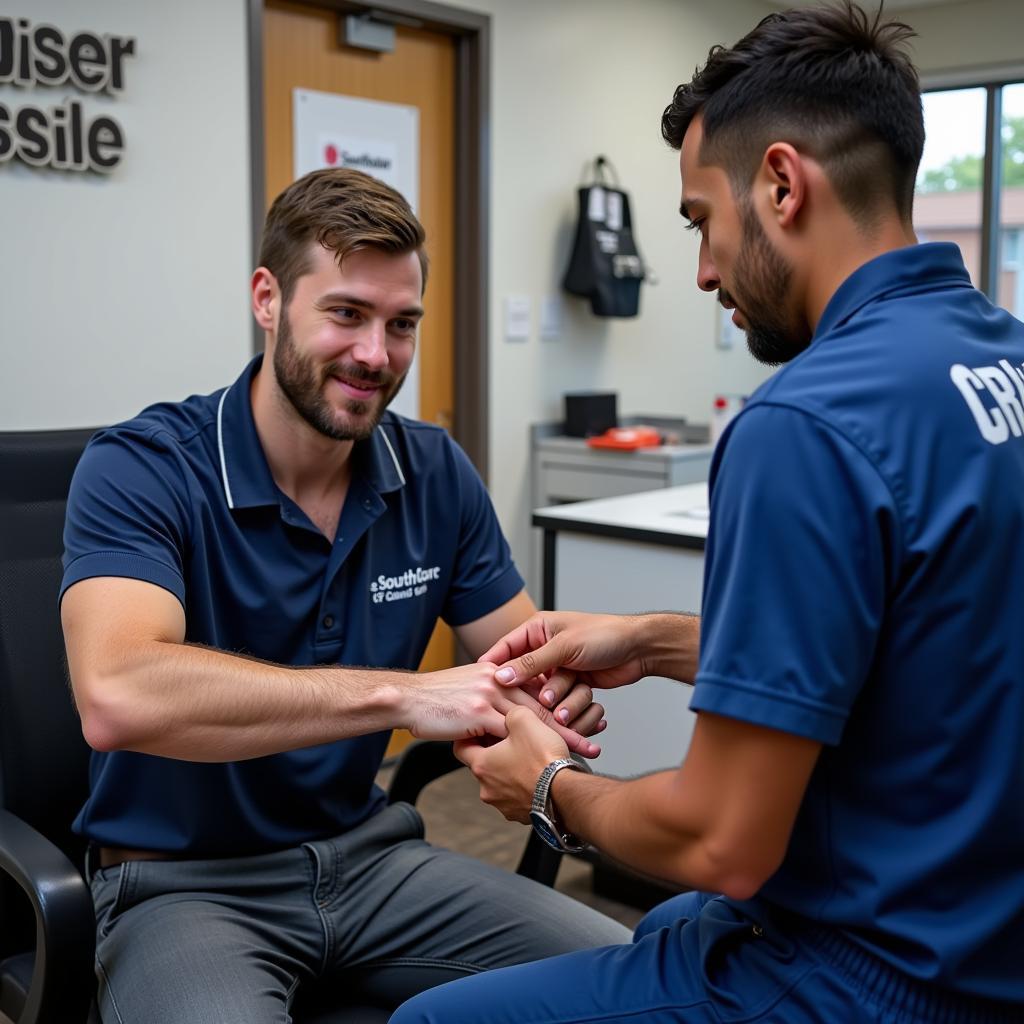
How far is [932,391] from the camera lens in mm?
883

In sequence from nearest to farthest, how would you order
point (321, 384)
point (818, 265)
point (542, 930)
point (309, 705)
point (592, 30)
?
point (818, 265), point (309, 705), point (542, 930), point (321, 384), point (592, 30)

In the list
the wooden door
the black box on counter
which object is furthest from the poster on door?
the black box on counter

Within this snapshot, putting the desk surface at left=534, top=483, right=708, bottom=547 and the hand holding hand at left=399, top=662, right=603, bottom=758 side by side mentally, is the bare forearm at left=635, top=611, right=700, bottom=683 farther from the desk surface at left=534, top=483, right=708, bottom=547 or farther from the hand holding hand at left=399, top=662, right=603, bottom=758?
the desk surface at left=534, top=483, right=708, bottom=547

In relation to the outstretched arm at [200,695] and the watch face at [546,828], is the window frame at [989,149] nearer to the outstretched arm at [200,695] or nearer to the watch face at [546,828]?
the outstretched arm at [200,695]

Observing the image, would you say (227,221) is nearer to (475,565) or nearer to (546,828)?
(475,565)

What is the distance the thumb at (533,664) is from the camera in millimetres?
1419

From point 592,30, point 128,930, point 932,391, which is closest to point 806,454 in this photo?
point 932,391

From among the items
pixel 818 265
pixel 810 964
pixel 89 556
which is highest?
pixel 818 265

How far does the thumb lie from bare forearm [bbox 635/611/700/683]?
9 cm

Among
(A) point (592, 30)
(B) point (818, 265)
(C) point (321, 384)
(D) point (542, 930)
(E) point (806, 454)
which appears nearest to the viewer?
(E) point (806, 454)

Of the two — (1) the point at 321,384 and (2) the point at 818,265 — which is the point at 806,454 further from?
(1) the point at 321,384

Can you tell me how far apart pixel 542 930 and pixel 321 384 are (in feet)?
2.37

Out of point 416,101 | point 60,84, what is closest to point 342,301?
point 60,84

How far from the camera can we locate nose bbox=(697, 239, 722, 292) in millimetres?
1062
